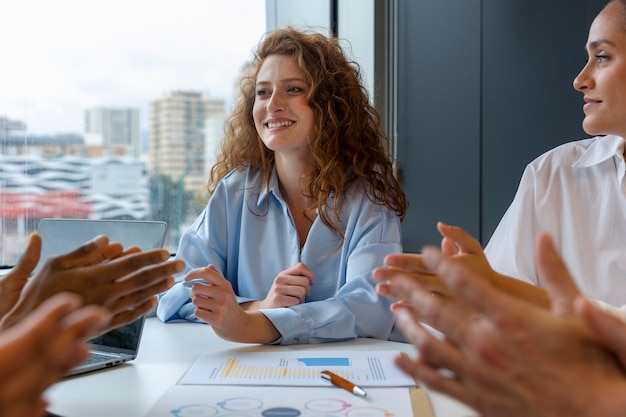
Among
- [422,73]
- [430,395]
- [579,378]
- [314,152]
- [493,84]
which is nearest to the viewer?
[579,378]

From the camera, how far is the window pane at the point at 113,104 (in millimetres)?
2303

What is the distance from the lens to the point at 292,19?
3.20m

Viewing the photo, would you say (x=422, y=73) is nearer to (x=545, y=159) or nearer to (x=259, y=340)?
(x=545, y=159)

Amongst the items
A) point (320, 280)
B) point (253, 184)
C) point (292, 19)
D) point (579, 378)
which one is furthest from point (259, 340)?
point (292, 19)

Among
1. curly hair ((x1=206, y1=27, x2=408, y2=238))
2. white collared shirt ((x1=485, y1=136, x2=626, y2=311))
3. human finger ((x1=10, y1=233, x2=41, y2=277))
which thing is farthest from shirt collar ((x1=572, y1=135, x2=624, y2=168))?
human finger ((x1=10, y1=233, x2=41, y2=277))

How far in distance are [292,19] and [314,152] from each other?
130 centimetres

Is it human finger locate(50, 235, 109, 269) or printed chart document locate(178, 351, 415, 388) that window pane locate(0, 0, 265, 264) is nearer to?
printed chart document locate(178, 351, 415, 388)

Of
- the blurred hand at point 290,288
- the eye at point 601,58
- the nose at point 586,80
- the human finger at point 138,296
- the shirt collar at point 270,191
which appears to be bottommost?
the blurred hand at point 290,288

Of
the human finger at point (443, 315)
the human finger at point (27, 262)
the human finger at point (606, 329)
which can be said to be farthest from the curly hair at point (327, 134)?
the human finger at point (606, 329)

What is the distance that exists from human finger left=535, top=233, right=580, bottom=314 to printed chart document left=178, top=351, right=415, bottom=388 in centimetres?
42

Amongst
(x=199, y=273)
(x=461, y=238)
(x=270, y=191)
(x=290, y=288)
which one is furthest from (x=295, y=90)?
(x=461, y=238)

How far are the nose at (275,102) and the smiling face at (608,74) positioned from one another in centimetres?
88

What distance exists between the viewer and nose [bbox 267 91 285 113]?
2095mm

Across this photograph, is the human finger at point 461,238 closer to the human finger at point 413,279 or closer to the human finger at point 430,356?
the human finger at point 413,279
